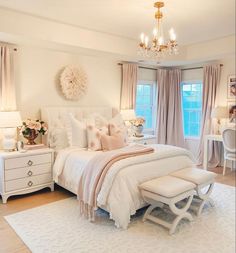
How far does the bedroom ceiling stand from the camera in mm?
2977

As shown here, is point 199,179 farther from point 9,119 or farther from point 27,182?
point 9,119

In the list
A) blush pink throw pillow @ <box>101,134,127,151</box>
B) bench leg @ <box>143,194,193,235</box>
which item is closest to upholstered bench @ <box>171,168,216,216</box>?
bench leg @ <box>143,194,193,235</box>

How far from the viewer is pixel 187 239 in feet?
8.05

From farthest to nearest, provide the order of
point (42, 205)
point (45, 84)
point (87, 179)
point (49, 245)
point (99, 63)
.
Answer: point (99, 63) < point (45, 84) < point (42, 205) < point (87, 179) < point (49, 245)

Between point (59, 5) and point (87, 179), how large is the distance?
213cm

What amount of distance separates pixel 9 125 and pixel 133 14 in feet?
7.44

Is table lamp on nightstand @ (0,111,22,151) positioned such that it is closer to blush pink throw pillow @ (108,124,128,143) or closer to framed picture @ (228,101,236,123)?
blush pink throw pillow @ (108,124,128,143)

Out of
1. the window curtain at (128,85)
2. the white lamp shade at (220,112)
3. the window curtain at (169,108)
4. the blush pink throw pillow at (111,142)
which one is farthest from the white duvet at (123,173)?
the window curtain at (169,108)

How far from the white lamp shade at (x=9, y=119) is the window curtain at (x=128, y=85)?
2325 millimetres

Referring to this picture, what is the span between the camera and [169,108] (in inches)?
238

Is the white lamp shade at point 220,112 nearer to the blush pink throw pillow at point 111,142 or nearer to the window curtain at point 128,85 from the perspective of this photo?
the window curtain at point 128,85

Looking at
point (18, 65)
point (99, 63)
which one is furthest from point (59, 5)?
point (99, 63)

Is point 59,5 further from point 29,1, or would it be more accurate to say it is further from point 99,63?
point 99,63

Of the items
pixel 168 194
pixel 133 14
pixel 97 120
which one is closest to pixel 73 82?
pixel 97 120
